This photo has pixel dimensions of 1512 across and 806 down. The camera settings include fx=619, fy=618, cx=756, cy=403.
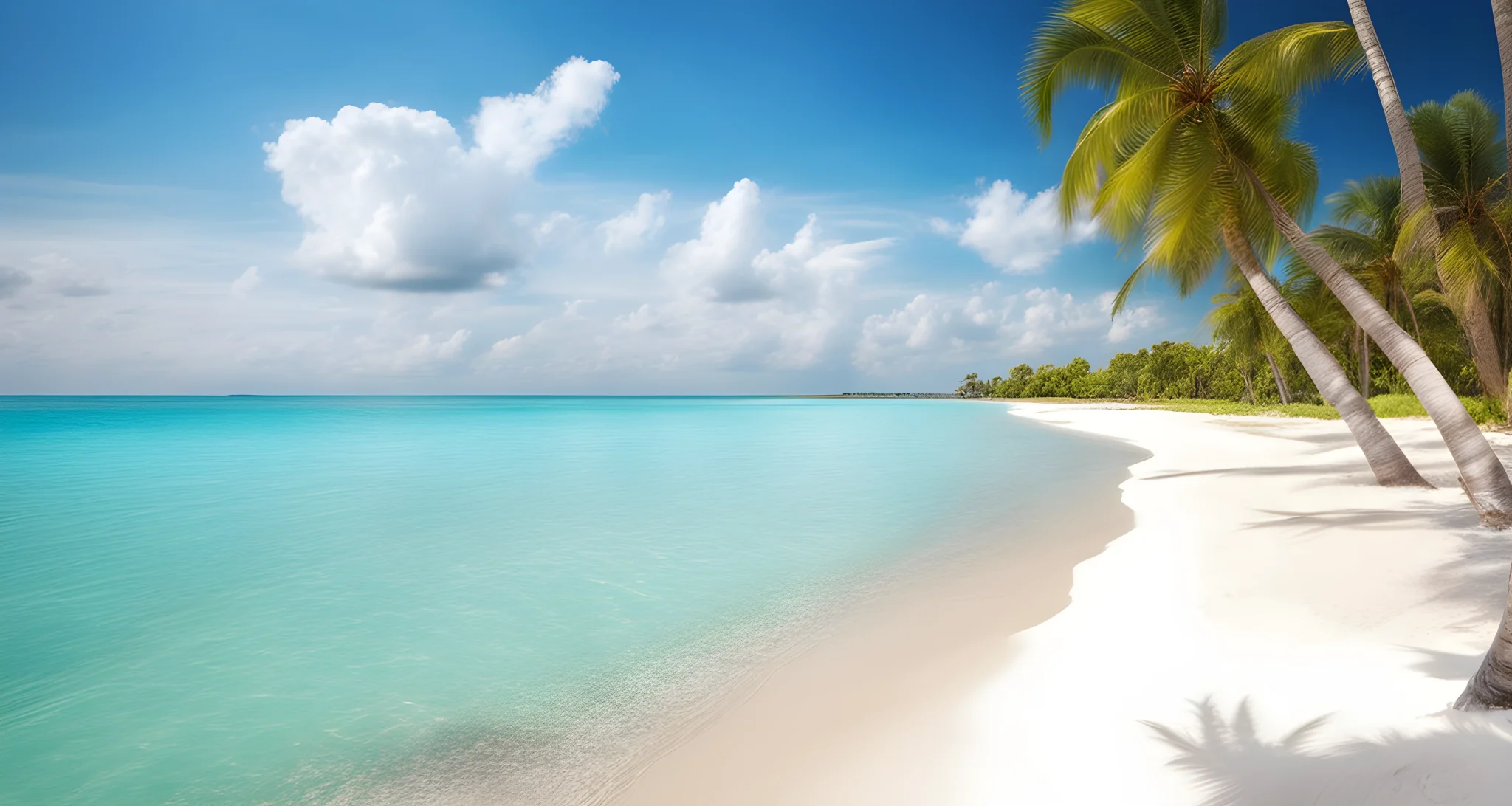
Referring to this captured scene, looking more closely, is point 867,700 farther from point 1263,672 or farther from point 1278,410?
point 1278,410

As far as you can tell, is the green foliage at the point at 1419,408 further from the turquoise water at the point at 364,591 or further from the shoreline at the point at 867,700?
the shoreline at the point at 867,700

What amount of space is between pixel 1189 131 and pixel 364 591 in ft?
44.9

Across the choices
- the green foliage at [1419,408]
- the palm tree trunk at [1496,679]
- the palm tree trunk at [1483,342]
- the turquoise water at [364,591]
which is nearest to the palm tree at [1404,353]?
the palm tree trunk at [1483,342]

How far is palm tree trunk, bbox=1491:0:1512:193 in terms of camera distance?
18.4ft

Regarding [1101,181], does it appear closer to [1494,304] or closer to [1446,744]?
[1446,744]

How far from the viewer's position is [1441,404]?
7137 millimetres

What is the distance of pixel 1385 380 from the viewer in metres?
38.6

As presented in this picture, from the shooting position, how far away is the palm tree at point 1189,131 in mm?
9594

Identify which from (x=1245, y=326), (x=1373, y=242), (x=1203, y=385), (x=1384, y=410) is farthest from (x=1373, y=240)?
(x=1203, y=385)

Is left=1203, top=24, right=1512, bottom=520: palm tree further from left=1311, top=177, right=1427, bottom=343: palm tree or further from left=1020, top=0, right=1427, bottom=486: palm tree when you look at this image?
left=1311, top=177, right=1427, bottom=343: palm tree

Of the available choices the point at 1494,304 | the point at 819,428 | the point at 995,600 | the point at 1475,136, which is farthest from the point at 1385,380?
the point at 995,600

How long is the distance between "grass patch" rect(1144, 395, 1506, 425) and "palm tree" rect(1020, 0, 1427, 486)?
10.7 metres

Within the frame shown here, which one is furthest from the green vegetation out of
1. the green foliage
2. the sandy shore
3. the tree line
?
the sandy shore

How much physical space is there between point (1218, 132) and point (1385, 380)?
43.0 metres
